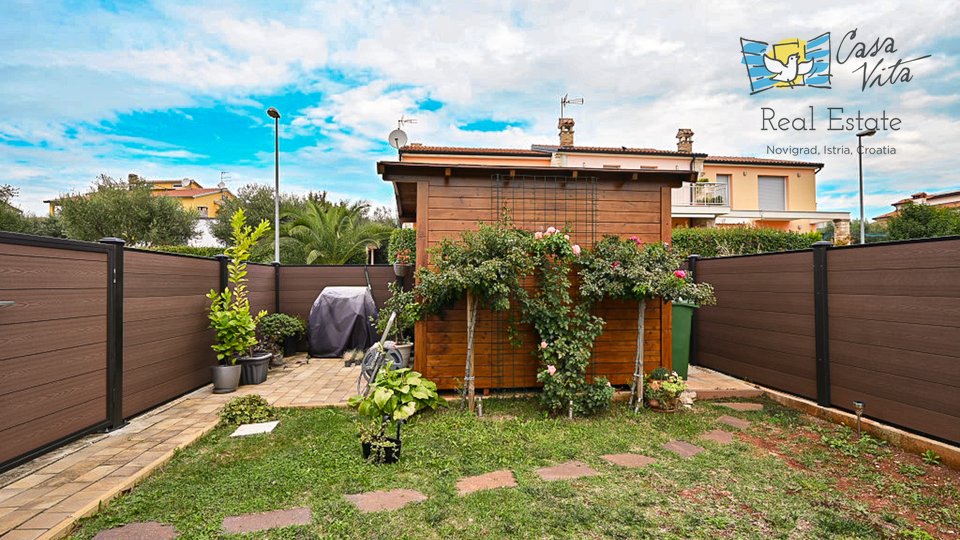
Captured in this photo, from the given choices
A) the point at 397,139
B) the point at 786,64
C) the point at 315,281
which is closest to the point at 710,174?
the point at 786,64

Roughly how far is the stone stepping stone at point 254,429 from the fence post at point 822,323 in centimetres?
513

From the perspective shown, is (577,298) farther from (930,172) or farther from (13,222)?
(13,222)

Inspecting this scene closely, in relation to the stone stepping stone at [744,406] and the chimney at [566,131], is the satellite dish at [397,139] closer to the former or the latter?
the chimney at [566,131]

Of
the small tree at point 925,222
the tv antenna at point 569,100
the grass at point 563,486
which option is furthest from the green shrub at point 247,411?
the small tree at point 925,222

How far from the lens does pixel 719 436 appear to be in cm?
342

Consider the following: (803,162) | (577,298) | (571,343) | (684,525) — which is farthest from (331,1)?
(803,162)

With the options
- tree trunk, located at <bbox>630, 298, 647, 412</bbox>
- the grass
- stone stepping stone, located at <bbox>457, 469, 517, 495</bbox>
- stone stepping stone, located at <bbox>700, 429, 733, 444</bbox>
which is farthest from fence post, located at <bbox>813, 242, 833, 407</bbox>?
stone stepping stone, located at <bbox>457, 469, 517, 495</bbox>

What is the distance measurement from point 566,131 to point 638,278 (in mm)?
13799

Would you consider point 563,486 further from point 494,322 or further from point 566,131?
point 566,131

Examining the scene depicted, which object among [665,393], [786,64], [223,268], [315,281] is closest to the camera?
[665,393]

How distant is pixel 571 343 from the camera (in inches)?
157

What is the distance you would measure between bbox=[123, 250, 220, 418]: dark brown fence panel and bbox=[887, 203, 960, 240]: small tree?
2088 cm

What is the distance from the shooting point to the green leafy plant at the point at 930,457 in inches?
111

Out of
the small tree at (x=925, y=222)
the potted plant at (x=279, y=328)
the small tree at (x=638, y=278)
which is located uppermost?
the small tree at (x=925, y=222)
